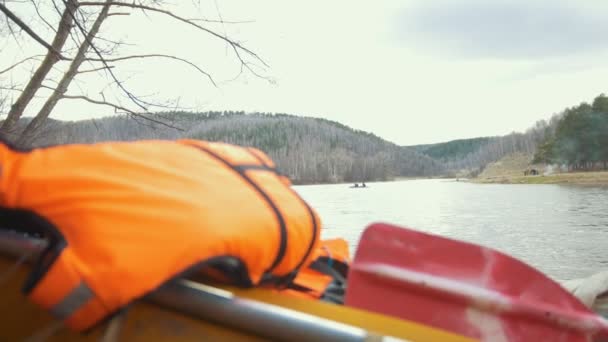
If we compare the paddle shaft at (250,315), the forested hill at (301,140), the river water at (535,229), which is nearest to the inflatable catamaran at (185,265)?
the paddle shaft at (250,315)

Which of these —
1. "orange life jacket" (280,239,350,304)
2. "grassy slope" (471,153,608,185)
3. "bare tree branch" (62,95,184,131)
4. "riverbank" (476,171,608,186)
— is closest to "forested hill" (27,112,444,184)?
"bare tree branch" (62,95,184,131)

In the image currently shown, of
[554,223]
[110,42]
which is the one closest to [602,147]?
[554,223]

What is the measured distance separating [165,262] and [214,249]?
0.11 meters

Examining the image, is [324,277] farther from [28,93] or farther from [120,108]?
[28,93]

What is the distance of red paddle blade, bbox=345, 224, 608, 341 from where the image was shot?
1393 mm

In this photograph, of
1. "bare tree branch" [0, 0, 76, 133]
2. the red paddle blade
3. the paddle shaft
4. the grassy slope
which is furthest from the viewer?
the grassy slope

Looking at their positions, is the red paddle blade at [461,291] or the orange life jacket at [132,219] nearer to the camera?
the orange life jacket at [132,219]

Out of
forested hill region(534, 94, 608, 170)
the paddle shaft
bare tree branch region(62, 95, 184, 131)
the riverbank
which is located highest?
forested hill region(534, 94, 608, 170)

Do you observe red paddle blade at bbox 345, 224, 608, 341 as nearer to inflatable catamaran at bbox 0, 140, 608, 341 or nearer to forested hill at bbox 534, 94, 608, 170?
inflatable catamaran at bbox 0, 140, 608, 341

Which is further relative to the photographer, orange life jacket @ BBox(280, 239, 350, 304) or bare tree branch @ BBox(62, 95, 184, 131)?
bare tree branch @ BBox(62, 95, 184, 131)

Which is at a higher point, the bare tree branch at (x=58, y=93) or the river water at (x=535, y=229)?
the bare tree branch at (x=58, y=93)

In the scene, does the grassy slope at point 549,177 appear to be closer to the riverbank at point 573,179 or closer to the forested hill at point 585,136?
the riverbank at point 573,179

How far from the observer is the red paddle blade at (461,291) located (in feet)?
4.57

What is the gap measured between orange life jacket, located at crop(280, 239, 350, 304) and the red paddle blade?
117 millimetres
